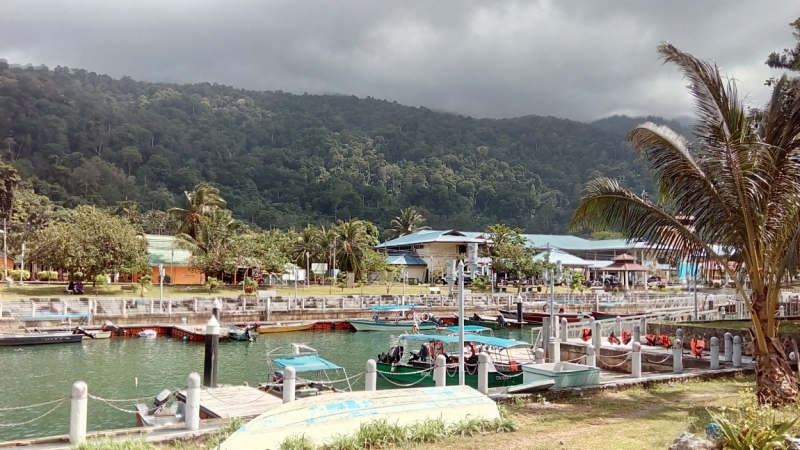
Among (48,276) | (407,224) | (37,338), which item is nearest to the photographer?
(37,338)

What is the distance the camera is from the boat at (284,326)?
37031mm

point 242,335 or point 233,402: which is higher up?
point 233,402

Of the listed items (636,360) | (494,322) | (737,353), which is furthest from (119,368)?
(494,322)

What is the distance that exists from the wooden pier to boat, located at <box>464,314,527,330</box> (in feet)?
98.6

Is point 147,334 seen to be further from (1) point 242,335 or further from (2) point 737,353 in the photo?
(2) point 737,353

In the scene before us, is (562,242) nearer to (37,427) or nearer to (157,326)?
(157,326)

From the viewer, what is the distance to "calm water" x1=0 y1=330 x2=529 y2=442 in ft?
54.9

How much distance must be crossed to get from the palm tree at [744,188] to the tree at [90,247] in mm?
40772

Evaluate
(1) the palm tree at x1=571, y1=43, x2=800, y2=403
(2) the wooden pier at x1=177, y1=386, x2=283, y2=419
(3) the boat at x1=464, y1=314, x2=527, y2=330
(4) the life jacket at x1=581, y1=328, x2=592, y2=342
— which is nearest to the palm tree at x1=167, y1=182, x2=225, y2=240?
(3) the boat at x1=464, y1=314, x2=527, y2=330

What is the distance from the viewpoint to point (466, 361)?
20.4 meters

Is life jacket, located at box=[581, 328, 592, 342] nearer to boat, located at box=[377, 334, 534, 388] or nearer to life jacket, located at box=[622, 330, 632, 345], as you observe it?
life jacket, located at box=[622, 330, 632, 345]

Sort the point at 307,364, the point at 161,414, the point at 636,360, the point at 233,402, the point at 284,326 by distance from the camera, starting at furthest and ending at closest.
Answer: the point at 284,326 → the point at 307,364 → the point at 636,360 → the point at 233,402 → the point at 161,414

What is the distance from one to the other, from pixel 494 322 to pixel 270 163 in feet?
383

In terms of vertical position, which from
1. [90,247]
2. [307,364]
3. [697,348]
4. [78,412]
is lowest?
[307,364]
